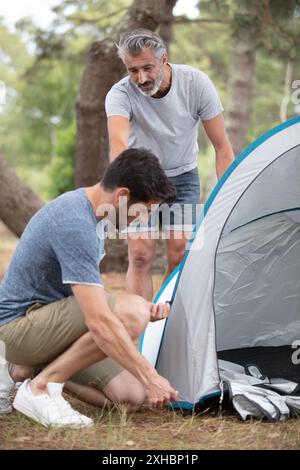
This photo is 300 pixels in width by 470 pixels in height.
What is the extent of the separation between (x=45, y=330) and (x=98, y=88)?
4166mm

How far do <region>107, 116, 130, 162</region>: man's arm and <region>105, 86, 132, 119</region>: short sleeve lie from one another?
0.03m

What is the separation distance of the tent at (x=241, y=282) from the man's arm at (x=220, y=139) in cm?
30

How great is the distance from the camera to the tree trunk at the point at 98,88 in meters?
6.45

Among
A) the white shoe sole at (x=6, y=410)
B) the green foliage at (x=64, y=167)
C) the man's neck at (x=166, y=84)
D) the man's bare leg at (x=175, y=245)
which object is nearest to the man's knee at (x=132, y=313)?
the white shoe sole at (x=6, y=410)

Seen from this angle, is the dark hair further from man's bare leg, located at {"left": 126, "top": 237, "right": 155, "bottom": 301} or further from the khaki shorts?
man's bare leg, located at {"left": 126, "top": 237, "right": 155, "bottom": 301}

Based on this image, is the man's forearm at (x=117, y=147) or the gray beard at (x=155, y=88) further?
the gray beard at (x=155, y=88)

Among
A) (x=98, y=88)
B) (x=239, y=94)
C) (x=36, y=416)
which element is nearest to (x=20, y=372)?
(x=36, y=416)

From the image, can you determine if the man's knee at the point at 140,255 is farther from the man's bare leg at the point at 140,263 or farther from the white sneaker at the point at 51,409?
the white sneaker at the point at 51,409

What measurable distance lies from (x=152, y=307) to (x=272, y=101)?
908 inches

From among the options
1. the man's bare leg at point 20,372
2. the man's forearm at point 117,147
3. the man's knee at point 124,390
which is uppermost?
the man's forearm at point 117,147

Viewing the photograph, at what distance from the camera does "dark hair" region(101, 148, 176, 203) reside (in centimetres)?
279

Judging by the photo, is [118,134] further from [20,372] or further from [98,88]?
[98,88]

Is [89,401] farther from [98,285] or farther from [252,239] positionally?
[252,239]

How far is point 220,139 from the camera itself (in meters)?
3.87
